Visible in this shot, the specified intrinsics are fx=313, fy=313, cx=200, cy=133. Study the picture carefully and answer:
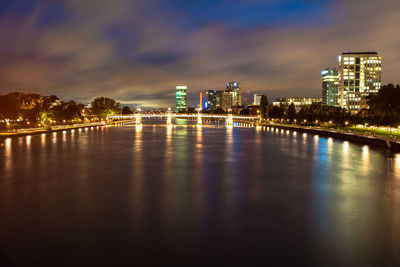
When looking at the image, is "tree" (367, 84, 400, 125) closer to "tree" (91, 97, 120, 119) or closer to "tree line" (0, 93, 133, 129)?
"tree line" (0, 93, 133, 129)

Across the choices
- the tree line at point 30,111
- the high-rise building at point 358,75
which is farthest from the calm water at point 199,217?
the high-rise building at point 358,75

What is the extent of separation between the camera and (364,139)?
46.8 m

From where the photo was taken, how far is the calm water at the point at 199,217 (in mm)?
9242

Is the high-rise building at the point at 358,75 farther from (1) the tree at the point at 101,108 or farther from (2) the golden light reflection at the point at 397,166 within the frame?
(2) the golden light reflection at the point at 397,166

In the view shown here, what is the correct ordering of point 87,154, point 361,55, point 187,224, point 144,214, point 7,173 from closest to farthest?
point 187,224 < point 144,214 < point 7,173 < point 87,154 < point 361,55

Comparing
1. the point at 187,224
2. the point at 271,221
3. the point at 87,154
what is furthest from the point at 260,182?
the point at 87,154

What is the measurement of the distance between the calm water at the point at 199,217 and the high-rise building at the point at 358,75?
14345 cm

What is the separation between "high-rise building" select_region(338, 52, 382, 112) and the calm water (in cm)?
14345

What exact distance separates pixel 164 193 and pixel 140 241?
6.81 metres

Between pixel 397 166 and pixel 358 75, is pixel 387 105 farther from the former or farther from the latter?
pixel 358 75

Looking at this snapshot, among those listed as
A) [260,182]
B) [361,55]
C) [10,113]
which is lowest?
[260,182]

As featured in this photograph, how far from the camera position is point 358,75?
153875mm

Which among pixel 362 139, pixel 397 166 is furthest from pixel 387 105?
pixel 397 166

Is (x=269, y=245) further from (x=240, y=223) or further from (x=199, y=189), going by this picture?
(x=199, y=189)
